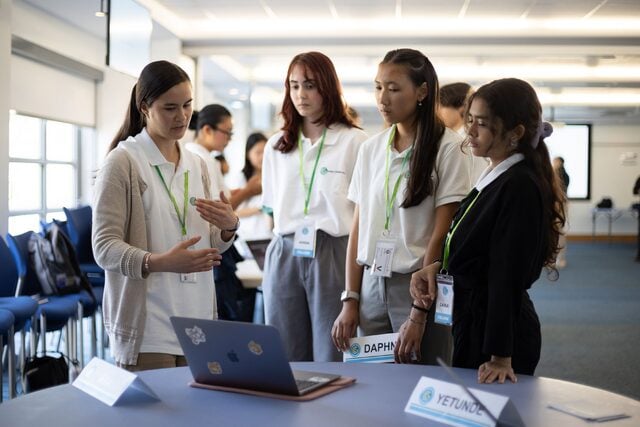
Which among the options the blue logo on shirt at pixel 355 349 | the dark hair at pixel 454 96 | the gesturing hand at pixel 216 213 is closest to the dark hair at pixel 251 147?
the dark hair at pixel 454 96

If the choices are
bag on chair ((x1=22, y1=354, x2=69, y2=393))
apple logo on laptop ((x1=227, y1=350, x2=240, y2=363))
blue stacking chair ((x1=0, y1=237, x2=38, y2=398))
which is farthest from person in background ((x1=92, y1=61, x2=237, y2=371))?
blue stacking chair ((x1=0, y1=237, x2=38, y2=398))

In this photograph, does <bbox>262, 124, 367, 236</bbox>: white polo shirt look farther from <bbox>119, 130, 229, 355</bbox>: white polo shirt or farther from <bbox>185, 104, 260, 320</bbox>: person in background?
<bbox>185, 104, 260, 320</bbox>: person in background

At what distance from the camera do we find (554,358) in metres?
5.51

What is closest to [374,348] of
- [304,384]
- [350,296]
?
[350,296]

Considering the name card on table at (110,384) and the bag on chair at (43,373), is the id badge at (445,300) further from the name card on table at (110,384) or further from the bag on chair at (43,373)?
the bag on chair at (43,373)

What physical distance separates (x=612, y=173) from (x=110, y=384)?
58.2 feet

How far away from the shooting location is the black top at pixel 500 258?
178cm

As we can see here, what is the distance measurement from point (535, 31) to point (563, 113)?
8.91 m

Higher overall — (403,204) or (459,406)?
(403,204)

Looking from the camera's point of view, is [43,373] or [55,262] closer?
[43,373]

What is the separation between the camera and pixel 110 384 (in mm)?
1507

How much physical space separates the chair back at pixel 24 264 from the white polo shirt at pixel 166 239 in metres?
2.71

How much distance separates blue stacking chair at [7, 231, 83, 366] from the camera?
4441mm

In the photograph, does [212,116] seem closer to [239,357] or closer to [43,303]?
[43,303]
